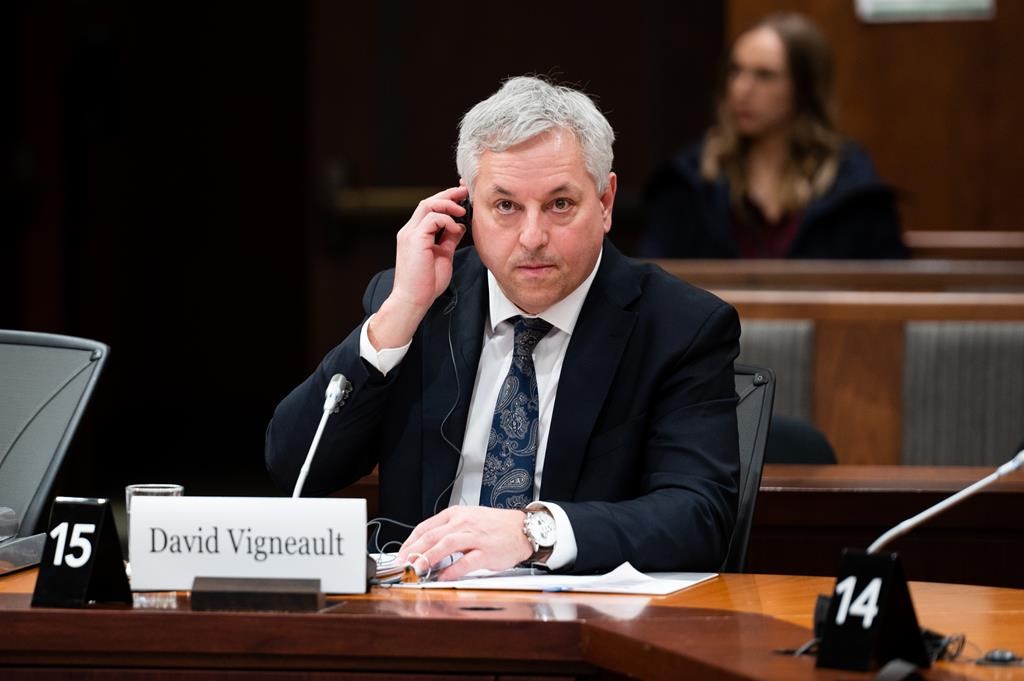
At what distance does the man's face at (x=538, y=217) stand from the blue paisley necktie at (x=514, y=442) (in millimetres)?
117

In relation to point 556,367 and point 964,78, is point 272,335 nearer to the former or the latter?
point 964,78

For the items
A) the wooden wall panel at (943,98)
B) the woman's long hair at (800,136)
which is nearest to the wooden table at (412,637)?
the woman's long hair at (800,136)

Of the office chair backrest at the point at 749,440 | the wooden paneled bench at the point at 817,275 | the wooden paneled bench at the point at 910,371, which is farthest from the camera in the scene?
the wooden paneled bench at the point at 817,275

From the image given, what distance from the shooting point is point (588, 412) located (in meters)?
2.38

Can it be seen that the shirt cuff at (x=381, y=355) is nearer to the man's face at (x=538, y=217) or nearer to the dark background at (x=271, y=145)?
the man's face at (x=538, y=217)

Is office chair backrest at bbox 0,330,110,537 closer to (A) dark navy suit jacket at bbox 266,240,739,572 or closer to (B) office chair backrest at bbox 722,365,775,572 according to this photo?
(A) dark navy suit jacket at bbox 266,240,739,572

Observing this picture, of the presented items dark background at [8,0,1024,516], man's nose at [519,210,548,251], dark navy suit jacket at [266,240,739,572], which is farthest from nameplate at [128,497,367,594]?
dark background at [8,0,1024,516]

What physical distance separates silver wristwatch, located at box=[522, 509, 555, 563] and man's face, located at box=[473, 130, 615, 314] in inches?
16.5

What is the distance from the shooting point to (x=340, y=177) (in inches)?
233

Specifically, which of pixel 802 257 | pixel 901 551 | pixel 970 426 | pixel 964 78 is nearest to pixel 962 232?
pixel 964 78

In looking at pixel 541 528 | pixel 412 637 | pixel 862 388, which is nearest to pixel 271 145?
pixel 862 388

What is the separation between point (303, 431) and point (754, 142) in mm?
2659

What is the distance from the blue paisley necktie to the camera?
2.38 m

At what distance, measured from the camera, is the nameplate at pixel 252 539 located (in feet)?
6.08
